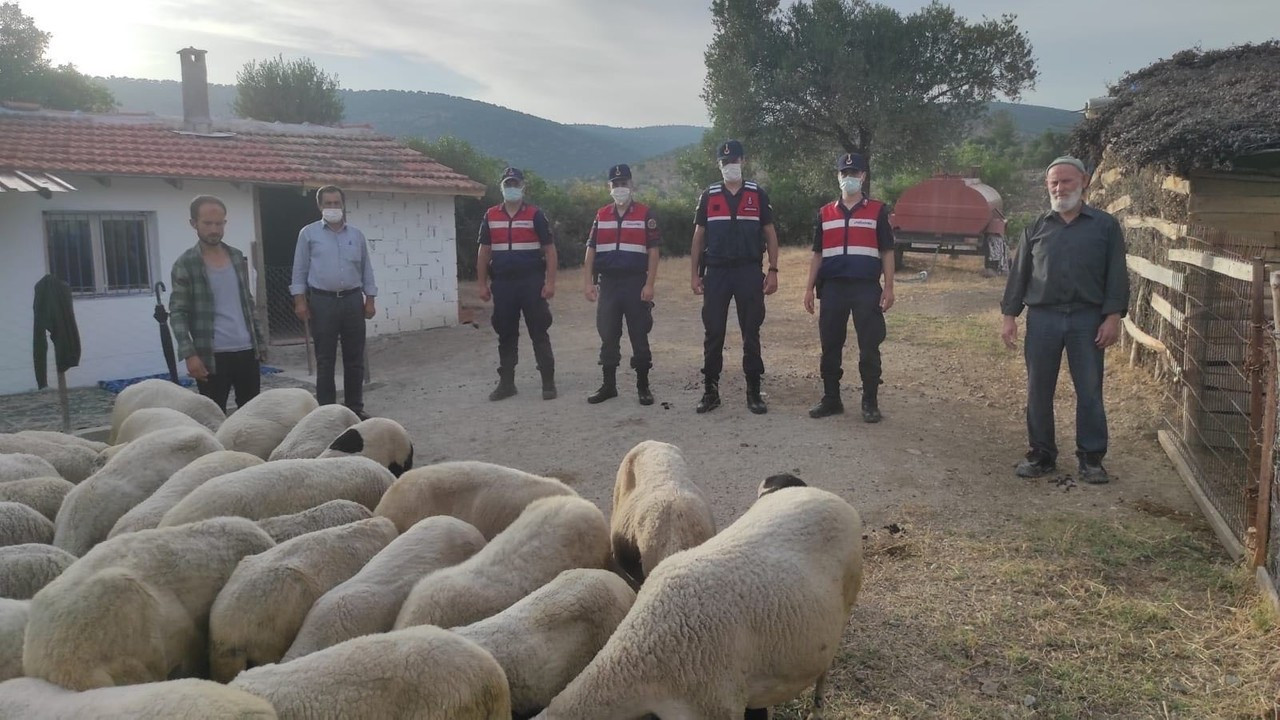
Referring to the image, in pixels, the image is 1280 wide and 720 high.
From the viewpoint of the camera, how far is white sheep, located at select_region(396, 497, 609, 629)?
325 centimetres

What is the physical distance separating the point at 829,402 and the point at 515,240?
3850 mm

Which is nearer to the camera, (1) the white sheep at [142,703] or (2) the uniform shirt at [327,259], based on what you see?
(1) the white sheep at [142,703]

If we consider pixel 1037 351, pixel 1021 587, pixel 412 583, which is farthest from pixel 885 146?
pixel 412 583

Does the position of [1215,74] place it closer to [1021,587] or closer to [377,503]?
[1021,587]

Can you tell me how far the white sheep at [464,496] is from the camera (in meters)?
4.33

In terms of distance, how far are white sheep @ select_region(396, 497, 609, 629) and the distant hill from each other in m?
103

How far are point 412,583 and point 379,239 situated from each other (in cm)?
1449

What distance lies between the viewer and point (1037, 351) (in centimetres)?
671

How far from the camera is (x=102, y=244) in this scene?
13500 millimetres

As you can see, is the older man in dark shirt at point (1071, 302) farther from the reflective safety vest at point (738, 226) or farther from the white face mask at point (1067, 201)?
the reflective safety vest at point (738, 226)

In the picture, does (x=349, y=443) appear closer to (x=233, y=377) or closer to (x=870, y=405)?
(x=233, y=377)

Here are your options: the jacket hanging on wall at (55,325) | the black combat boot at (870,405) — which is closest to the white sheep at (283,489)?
the black combat boot at (870,405)

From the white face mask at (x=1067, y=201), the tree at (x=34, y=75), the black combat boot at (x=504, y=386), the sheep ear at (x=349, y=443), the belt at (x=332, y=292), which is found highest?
the tree at (x=34, y=75)

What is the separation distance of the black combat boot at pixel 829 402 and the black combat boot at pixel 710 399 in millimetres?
1021
